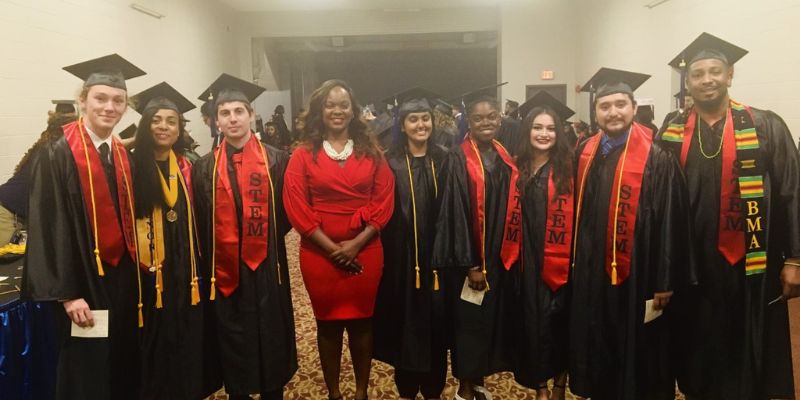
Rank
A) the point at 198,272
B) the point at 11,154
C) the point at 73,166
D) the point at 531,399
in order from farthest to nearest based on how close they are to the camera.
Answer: the point at 11,154
the point at 531,399
the point at 198,272
the point at 73,166

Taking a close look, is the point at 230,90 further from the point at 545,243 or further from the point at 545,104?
the point at 545,243

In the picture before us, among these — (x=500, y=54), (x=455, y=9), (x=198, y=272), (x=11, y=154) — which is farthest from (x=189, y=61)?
(x=198, y=272)

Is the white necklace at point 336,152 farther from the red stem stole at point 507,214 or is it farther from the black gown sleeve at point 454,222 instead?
the red stem stole at point 507,214

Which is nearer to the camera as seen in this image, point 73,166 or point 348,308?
point 73,166

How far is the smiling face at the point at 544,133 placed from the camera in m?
2.19

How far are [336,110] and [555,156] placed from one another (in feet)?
3.32

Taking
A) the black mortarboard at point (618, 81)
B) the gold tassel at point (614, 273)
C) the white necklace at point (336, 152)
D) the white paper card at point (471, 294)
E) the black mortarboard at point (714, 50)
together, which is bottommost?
the white paper card at point (471, 294)

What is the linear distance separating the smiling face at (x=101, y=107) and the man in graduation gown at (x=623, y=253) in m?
1.97

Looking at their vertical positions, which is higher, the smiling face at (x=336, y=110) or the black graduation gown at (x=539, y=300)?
the smiling face at (x=336, y=110)

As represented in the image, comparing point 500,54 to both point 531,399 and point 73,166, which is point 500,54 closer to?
point 531,399

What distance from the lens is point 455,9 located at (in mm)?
9734

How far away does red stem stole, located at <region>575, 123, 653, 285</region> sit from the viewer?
2016 mm

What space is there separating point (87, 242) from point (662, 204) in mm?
2290

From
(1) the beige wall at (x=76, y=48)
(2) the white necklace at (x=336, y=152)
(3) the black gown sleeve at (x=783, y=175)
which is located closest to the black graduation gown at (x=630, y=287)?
(3) the black gown sleeve at (x=783, y=175)
